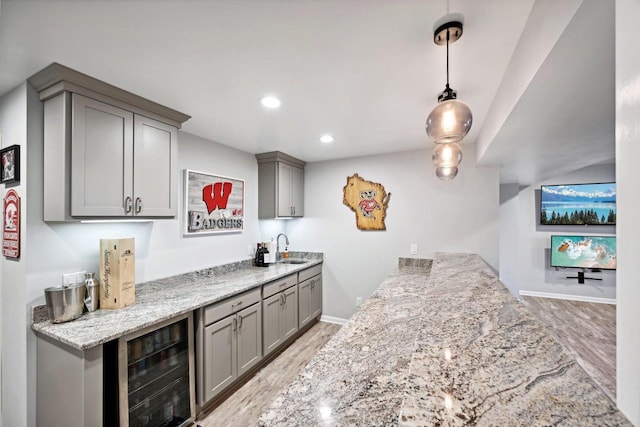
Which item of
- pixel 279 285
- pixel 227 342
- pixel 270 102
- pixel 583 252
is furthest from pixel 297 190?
pixel 583 252

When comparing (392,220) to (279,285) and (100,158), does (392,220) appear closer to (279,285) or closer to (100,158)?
(279,285)

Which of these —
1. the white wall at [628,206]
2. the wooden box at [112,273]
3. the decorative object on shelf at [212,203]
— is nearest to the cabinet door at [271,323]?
the decorative object on shelf at [212,203]

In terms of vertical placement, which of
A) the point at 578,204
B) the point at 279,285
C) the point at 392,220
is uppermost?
the point at 578,204

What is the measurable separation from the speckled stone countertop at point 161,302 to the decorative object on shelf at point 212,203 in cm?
46

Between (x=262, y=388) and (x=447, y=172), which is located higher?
(x=447, y=172)

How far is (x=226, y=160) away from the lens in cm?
318

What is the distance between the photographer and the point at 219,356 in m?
2.25

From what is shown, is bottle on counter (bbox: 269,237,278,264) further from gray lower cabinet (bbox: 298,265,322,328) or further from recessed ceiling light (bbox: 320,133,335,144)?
recessed ceiling light (bbox: 320,133,335,144)

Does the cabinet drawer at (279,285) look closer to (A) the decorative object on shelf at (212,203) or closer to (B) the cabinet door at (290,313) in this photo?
(B) the cabinet door at (290,313)

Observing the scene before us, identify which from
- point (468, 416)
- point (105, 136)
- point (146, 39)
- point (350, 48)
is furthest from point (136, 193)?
point (468, 416)

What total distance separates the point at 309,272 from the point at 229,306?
1.49 metres

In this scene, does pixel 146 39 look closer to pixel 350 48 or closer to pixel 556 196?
pixel 350 48

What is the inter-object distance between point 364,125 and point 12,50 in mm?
2286

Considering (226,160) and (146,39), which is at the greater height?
(146,39)
